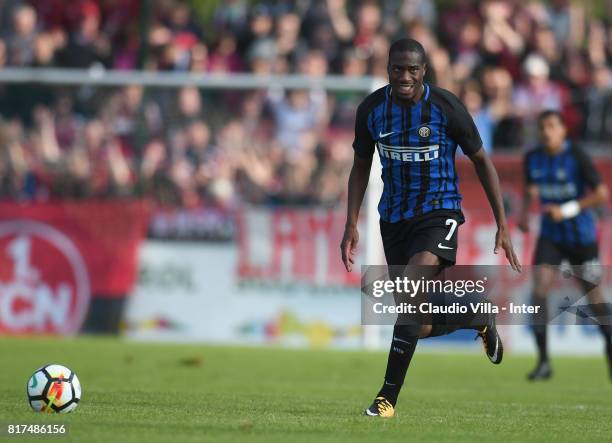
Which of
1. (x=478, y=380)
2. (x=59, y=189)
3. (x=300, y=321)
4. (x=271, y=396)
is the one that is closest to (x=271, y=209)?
(x=300, y=321)

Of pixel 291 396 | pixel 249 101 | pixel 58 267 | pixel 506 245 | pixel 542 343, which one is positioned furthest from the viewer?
pixel 249 101

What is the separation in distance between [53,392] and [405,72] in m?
3.10

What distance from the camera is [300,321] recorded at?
56.6ft

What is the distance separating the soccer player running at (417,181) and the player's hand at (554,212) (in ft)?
14.4

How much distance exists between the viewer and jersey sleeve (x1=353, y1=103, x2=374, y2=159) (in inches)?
337

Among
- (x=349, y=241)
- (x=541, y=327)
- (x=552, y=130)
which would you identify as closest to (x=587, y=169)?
(x=552, y=130)

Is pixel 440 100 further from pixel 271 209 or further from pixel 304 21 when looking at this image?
pixel 304 21

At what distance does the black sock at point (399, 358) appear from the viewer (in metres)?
8.27

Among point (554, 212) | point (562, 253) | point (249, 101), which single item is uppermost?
→ point (249, 101)

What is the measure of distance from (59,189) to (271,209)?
3.17 metres

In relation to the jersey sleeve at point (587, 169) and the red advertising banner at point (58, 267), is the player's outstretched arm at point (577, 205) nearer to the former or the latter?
the jersey sleeve at point (587, 169)

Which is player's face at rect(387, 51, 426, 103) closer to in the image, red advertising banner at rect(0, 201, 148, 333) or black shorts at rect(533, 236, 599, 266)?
black shorts at rect(533, 236, 599, 266)

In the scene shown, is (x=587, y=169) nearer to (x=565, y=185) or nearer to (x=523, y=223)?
(x=565, y=185)

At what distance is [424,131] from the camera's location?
8.35 meters
